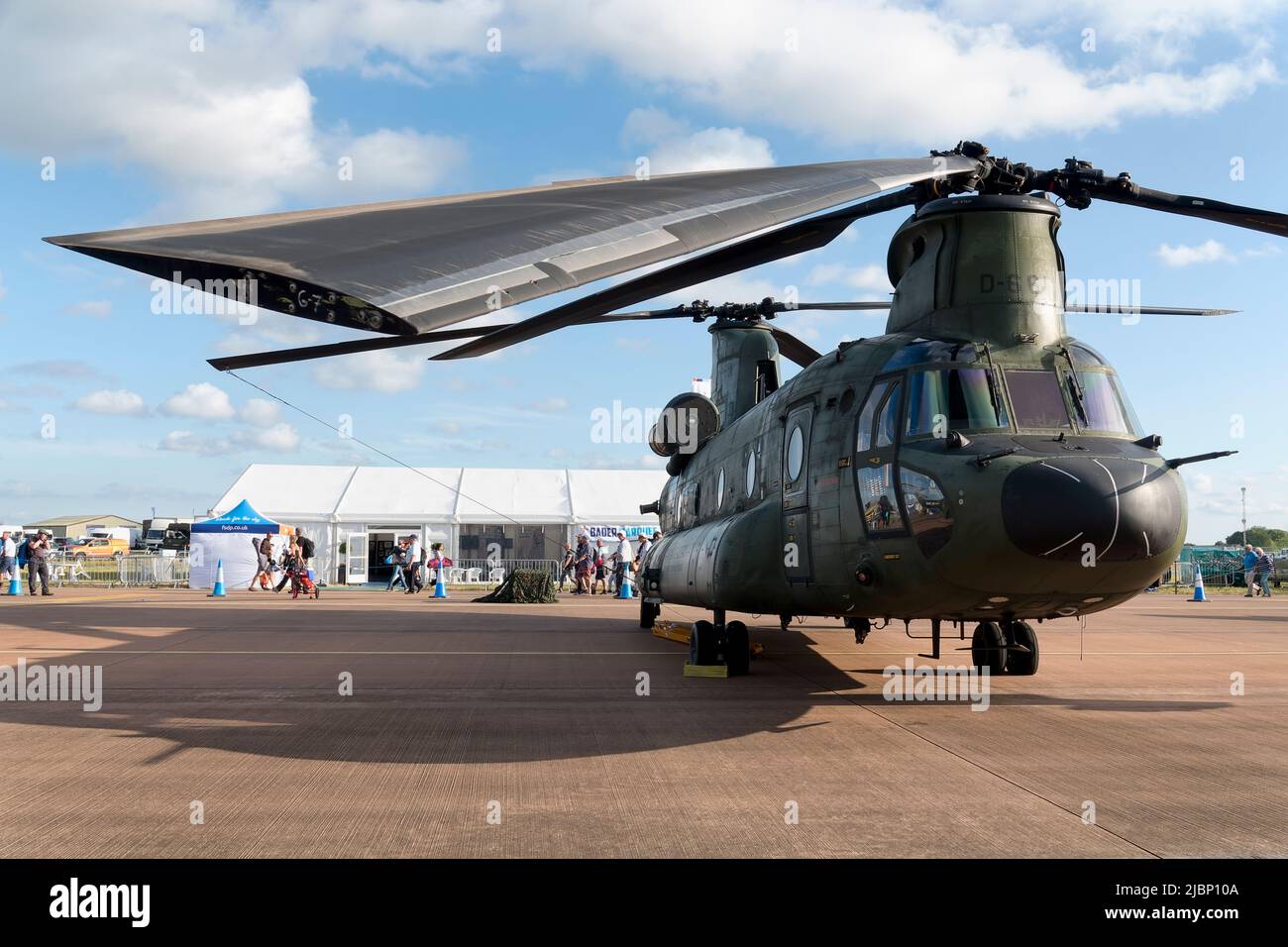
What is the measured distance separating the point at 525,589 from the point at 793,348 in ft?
39.2

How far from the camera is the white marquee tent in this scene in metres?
35.9

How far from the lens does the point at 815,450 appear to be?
29.1 feet

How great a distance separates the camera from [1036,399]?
7.50m

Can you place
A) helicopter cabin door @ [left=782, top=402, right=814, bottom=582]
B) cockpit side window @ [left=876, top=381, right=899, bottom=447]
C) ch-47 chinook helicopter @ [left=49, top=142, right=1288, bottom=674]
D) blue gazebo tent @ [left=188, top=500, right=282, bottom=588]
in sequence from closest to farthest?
ch-47 chinook helicopter @ [left=49, top=142, right=1288, bottom=674] → cockpit side window @ [left=876, top=381, right=899, bottom=447] → helicopter cabin door @ [left=782, top=402, right=814, bottom=582] → blue gazebo tent @ [left=188, top=500, right=282, bottom=588]

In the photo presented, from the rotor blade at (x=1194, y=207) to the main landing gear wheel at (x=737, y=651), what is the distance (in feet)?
18.3

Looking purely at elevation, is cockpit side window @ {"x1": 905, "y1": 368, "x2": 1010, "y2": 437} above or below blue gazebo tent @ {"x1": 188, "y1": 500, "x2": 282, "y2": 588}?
above

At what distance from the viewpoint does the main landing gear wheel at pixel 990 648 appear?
10523 mm

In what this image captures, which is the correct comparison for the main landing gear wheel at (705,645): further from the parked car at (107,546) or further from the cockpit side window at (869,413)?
the parked car at (107,546)

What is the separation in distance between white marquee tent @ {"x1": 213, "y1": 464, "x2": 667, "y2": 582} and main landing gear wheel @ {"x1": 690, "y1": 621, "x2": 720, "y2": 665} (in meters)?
25.8

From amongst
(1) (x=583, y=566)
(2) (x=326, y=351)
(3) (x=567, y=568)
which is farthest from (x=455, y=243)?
(3) (x=567, y=568)

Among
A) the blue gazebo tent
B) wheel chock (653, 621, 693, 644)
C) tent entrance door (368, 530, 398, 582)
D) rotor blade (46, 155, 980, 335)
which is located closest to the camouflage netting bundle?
wheel chock (653, 621, 693, 644)

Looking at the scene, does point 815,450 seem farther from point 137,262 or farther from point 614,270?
point 137,262

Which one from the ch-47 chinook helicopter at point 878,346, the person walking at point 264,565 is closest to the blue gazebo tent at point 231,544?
the person walking at point 264,565

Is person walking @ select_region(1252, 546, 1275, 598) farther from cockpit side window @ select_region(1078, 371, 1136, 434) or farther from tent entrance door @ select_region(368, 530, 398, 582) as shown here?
tent entrance door @ select_region(368, 530, 398, 582)
